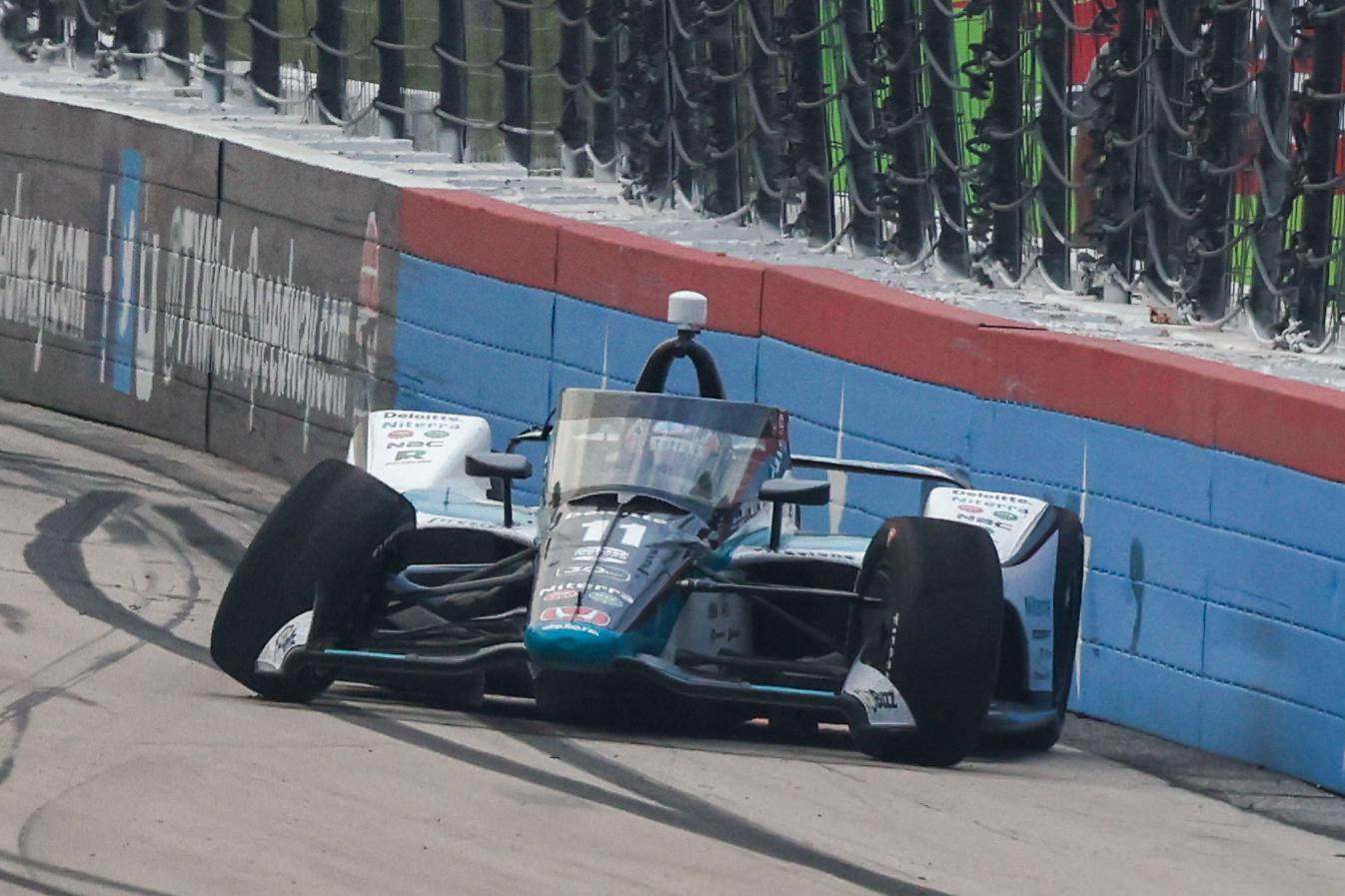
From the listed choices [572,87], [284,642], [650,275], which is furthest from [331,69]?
[284,642]

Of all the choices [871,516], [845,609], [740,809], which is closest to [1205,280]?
[871,516]

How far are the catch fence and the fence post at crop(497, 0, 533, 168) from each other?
0.02 meters

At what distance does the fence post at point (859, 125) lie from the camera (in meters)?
13.3

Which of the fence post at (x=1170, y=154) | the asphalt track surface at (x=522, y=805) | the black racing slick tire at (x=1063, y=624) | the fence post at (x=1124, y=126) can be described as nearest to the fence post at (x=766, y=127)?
the fence post at (x=1124, y=126)

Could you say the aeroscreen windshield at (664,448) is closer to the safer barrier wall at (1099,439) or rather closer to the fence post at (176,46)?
the safer barrier wall at (1099,439)

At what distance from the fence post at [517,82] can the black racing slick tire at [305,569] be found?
23.1ft

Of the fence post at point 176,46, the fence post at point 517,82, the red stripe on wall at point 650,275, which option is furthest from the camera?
the fence post at point 176,46

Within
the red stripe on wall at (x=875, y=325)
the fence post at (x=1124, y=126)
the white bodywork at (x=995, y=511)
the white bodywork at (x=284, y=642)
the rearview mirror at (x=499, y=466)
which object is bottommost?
the white bodywork at (x=284, y=642)

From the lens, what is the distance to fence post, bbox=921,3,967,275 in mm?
12812

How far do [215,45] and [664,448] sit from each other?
31.0ft

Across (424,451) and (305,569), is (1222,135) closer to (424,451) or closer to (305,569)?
(424,451)

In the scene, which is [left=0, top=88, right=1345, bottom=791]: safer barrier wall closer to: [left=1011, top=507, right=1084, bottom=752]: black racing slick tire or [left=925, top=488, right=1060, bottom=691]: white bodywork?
[left=1011, top=507, right=1084, bottom=752]: black racing slick tire

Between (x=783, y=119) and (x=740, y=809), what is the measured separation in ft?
22.1

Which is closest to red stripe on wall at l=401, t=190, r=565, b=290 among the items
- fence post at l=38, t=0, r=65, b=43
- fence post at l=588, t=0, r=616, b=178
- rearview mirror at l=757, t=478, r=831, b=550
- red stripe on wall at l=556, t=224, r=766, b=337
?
red stripe on wall at l=556, t=224, r=766, b=337
